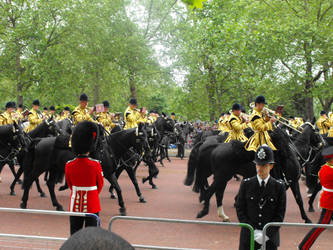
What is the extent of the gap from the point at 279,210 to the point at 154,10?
29.9 metres

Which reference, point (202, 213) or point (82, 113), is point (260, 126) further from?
point (82, 113)

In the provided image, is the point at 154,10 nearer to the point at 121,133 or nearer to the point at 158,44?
the point at 158,44

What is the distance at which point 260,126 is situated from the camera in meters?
7.27

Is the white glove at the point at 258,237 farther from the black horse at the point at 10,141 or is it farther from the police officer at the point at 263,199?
the black horse at the point at 10,141

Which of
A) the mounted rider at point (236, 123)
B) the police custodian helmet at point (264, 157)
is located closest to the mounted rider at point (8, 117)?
the mounted rider at point (236, 123)

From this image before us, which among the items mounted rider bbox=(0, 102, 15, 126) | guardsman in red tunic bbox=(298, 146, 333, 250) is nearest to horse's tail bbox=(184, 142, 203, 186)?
guardsman in red tunic bbox=(298, 146, 333, 250)

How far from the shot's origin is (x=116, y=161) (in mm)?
8891

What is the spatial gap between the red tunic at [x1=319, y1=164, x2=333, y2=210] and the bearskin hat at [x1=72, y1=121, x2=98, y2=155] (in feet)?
10.2

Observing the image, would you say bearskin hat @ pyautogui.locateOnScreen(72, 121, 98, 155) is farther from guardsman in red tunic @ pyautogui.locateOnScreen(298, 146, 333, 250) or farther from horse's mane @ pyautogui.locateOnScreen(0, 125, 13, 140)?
horse's mane @ pyautogui.locateOnScreen(0, 125, 13, 140)

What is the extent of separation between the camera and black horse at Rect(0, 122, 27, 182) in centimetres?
995

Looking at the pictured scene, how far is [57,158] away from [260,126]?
433 centimetres

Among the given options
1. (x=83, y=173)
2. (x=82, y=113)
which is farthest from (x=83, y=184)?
(x=82, y=113)

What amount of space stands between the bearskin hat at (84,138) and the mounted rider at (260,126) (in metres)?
3.67

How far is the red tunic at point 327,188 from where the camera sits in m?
5.08
